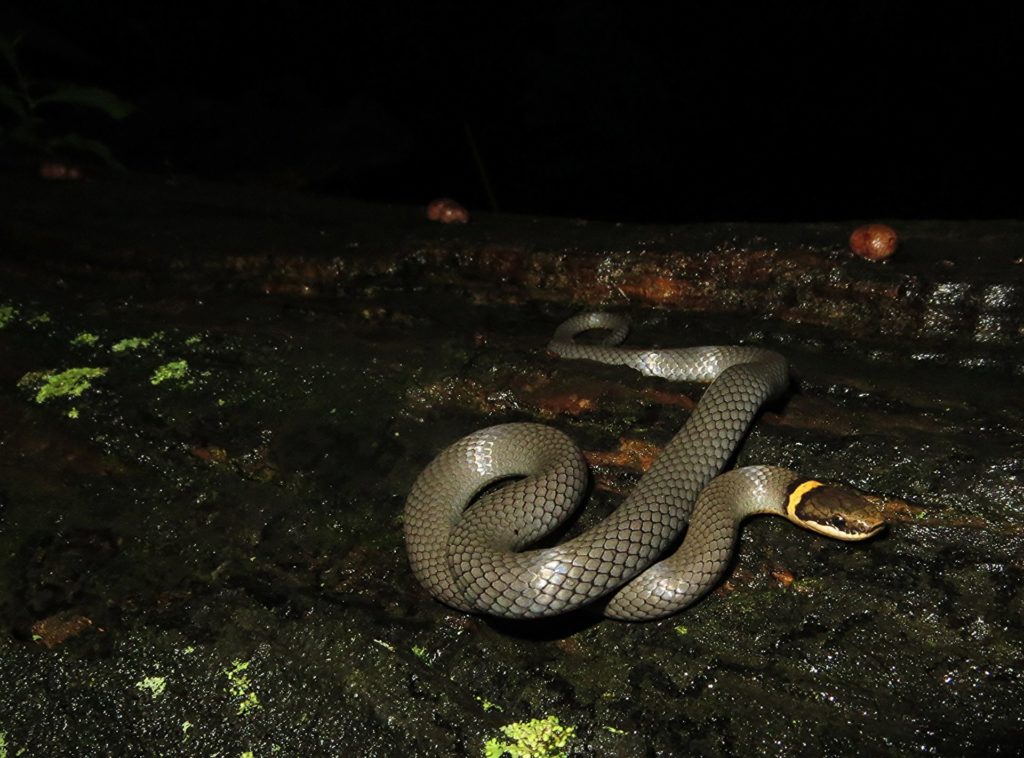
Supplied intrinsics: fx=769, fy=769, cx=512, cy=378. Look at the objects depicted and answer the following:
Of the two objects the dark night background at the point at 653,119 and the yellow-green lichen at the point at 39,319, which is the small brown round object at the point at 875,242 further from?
the dark night background at the point at 653,119

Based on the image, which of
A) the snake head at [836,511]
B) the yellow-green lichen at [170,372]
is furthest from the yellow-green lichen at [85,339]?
the snake head at [836,511]

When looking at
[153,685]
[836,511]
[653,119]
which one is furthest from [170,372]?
[653,119]

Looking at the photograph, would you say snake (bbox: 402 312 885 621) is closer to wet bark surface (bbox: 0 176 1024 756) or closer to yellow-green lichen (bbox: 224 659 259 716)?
wet bark surface (bbox: 0 176 1024 756)

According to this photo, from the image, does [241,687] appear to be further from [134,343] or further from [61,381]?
[134,343]

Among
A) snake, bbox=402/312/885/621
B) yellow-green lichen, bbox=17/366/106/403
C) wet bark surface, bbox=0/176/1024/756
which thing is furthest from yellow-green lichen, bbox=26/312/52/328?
snake, bbox=402/312/885/621

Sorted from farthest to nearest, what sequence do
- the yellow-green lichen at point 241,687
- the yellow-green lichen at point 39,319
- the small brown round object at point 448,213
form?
1. the small brown round object at point 448,213
2. the yellow-green lichen at point 39,319
3. the yellow-green lichen at point 241,687

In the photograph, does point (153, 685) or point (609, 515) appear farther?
point (609, 515)
